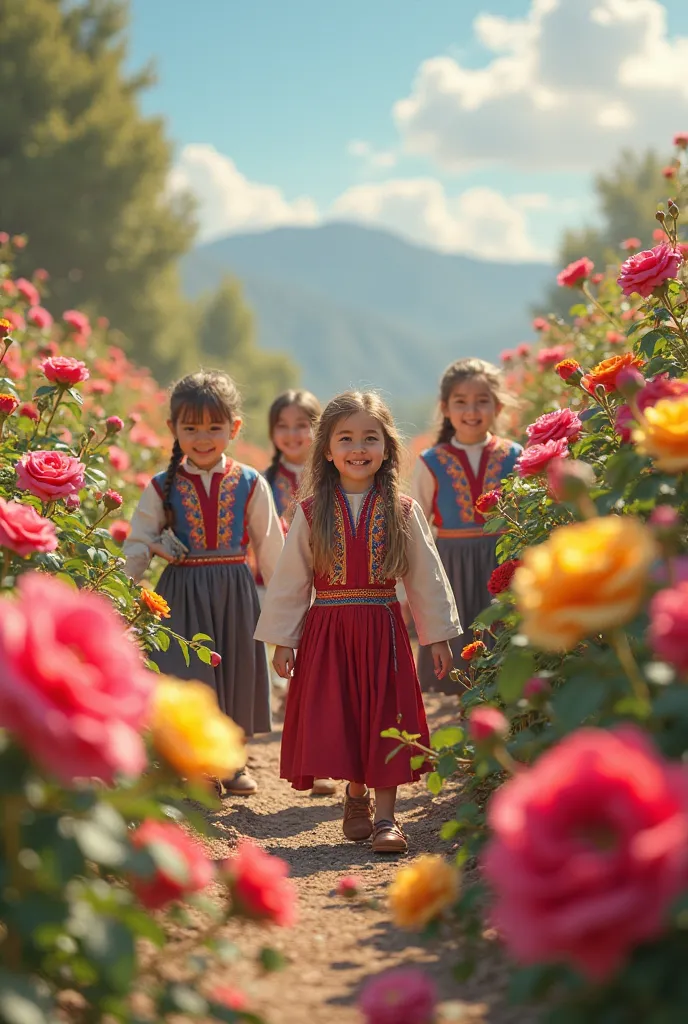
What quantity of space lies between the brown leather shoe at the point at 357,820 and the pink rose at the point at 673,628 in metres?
2.56

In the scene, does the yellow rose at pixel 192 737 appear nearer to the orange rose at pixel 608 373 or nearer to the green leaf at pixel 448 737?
the green leaf at pixel 448 737

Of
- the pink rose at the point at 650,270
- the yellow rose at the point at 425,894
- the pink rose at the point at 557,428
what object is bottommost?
the yellow rose at the point at 425,894

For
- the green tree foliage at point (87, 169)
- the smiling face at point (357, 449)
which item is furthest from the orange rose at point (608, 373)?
the green tree foliage at point (87, 169)

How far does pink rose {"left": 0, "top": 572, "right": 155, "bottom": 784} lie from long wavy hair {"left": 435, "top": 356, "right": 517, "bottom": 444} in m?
4.11

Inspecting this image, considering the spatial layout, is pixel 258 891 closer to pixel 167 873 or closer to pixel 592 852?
pixel 167 873

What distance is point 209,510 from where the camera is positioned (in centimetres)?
442

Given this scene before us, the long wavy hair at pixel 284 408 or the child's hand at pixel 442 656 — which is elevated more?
the long wavy hair at pixel 284 408

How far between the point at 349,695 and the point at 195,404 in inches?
55.4

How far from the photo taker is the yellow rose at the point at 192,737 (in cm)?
140

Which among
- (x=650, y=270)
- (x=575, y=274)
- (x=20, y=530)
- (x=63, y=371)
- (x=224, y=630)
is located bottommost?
(x=224, y=630)

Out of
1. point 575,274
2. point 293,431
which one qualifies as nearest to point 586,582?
point 575,274

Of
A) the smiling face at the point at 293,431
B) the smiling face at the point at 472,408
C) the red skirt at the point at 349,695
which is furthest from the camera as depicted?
the smiling face at the point at 293,431

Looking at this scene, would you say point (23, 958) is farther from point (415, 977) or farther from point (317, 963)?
point (317, 963)

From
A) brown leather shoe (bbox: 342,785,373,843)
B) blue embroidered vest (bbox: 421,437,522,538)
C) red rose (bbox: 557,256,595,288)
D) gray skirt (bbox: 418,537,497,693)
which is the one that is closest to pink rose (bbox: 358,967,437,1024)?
brown leather shoe (bbox: 342,785,373,843)
